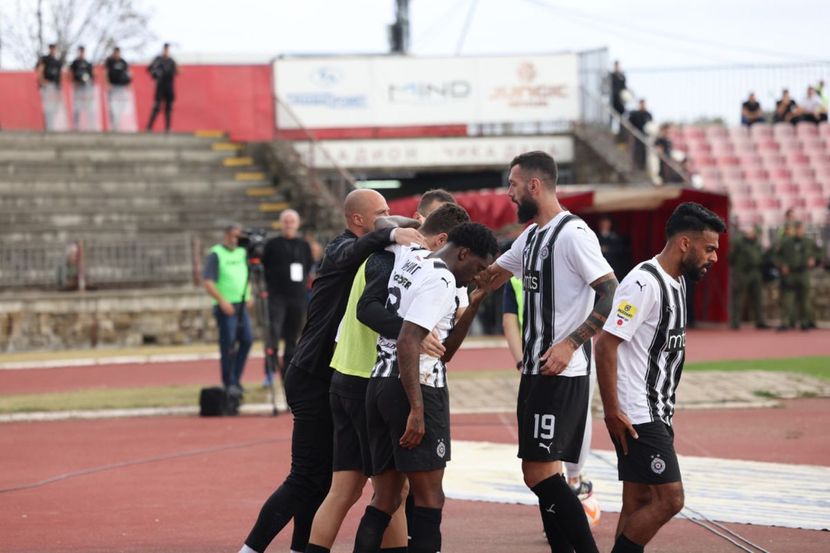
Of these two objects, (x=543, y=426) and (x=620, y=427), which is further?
(x=543, y=426)

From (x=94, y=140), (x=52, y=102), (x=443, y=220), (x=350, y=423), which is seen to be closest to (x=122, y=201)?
(x=94, y=140)

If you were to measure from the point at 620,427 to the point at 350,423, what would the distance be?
137 cm

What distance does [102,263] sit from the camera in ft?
82.3

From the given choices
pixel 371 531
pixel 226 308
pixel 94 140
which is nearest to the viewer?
pixel 371 531

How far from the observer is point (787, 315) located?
26.2 m

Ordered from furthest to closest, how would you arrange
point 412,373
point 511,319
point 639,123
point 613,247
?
1. point 639,123
2. point 613,247
3. point 511,319
4. point 412,373

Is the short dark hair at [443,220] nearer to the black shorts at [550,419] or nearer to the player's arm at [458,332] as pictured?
the player's arm at [458,332]

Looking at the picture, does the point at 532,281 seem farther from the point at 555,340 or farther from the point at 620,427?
the point at 620,427

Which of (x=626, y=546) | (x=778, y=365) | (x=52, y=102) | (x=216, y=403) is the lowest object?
(x=778, y=365)

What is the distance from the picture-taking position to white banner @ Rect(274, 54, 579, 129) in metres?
33.2

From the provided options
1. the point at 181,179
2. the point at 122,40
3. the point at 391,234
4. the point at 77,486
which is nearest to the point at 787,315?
the point at 181,179

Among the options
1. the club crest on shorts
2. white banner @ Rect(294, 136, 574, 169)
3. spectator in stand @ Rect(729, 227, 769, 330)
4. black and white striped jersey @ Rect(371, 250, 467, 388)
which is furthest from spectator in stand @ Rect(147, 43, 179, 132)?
the club crest on shorts

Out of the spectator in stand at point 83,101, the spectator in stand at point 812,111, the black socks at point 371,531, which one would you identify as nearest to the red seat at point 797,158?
the spectator in stand at point 812,111

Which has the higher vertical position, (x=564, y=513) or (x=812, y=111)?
(x=812, y=111)
